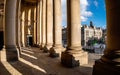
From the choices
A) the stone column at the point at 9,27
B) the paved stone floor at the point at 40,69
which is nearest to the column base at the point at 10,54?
the stone column at the point at 9,27

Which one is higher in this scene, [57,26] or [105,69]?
[57,26]

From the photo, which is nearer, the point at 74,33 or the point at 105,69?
the point at 105,69

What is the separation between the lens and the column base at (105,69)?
795 centimetres

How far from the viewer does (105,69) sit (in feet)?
27.9

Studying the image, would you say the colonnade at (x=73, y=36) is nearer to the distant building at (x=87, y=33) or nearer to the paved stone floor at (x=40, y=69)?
the paved stone floor at (x=40, y=69)

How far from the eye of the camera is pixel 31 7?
6153 centimetres

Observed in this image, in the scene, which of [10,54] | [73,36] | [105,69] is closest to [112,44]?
[105,69]

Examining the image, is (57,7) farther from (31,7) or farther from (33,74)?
(31,7)

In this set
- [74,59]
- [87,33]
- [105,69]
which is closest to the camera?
[105,69]

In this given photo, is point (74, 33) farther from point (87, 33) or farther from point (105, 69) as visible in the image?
point (87, 33)

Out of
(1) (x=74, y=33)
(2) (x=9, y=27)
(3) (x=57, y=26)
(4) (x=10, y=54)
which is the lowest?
(4) (x=10, y=54)

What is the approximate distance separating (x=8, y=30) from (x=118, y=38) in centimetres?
1411

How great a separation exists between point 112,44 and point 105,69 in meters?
1.34

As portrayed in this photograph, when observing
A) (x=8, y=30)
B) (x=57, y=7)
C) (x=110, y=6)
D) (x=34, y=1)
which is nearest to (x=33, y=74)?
(x=110, y=6)
